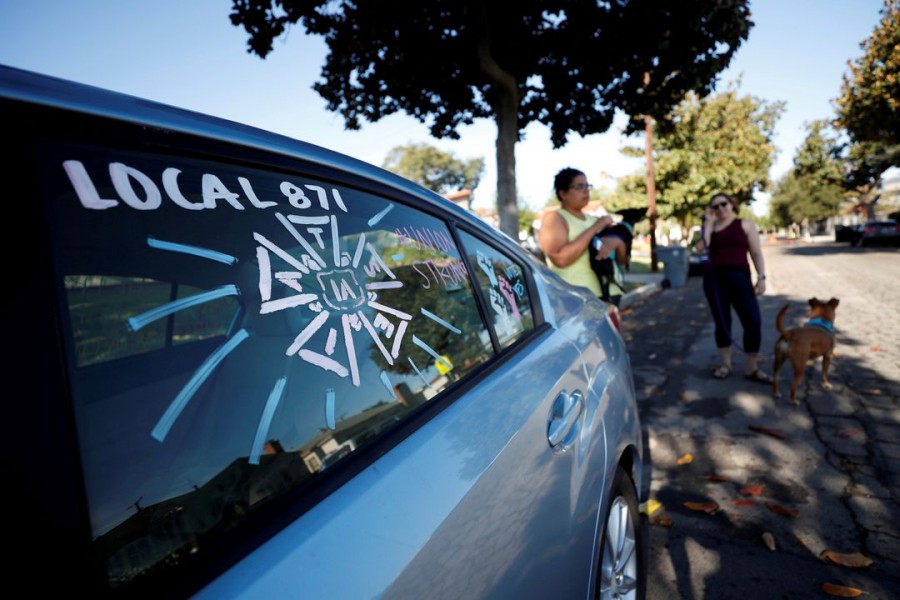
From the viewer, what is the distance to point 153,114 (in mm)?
793

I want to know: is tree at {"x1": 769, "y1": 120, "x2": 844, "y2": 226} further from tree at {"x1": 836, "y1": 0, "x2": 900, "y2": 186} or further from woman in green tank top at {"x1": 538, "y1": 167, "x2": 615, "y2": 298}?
woman in green tank top at {"x1": 538, "y1": 167, "x2": 615, "y2": 298}

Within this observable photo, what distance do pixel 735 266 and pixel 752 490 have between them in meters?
2.38

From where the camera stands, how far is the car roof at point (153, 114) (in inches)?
26.0

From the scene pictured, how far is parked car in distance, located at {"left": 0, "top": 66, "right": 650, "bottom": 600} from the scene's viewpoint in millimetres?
599

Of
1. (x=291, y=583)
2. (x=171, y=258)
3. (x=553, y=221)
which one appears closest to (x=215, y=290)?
(x=171, y=258)

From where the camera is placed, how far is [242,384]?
2.70 feet

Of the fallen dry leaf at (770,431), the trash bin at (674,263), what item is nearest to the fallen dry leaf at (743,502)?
the fallen dry leaf at (770,431)

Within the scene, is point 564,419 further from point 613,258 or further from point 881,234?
point 881,234

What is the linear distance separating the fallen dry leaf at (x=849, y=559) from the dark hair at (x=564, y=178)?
271cm

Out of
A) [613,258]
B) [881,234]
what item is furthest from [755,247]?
[881,234]

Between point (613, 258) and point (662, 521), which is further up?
point (613, 258)

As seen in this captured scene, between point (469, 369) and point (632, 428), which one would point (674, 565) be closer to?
point (632, 428)

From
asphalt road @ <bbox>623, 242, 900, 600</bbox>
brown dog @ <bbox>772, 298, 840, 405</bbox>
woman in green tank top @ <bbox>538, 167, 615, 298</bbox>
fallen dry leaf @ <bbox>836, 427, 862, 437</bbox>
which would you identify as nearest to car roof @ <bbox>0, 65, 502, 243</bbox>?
asphalt road @ <bbox>623, 242, 900, 600</bbox>

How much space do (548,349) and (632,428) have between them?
70 cm
